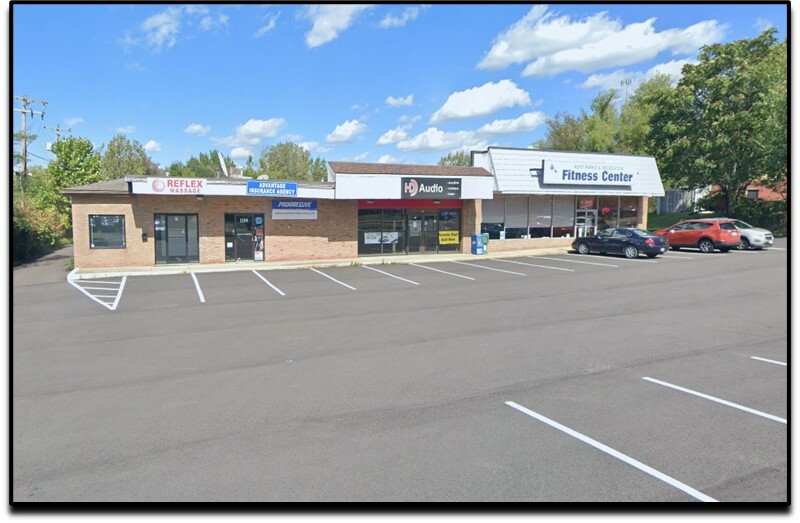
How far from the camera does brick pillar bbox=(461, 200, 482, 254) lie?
26.2m

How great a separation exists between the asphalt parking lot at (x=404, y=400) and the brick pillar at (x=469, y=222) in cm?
1326

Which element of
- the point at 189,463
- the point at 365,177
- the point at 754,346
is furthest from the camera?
the point at 365,177

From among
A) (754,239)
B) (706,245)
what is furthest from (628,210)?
(754,239)

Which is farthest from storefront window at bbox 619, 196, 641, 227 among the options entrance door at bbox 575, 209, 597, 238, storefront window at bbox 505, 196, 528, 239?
storefront window at bbox 505, 196, 528, 239

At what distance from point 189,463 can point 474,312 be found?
26.0 feet

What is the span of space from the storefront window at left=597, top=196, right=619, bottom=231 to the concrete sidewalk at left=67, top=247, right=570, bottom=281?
4683 millimetres

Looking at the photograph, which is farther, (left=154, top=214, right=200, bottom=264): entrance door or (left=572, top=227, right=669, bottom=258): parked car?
(left=572, top=227, right=669, bottom=258): parked car

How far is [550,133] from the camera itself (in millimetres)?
60281

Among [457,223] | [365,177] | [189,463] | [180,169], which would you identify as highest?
[180,169]

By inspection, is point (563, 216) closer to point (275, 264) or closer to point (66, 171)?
point (275, 264)

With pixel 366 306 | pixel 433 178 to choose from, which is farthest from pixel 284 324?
pixel 433 178

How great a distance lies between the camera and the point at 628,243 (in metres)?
23.7

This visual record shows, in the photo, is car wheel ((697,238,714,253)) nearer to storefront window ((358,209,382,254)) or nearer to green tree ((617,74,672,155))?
storefront window ((358,209,382,254))

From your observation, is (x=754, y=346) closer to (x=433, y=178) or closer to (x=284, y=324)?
(x=284, y=324)
